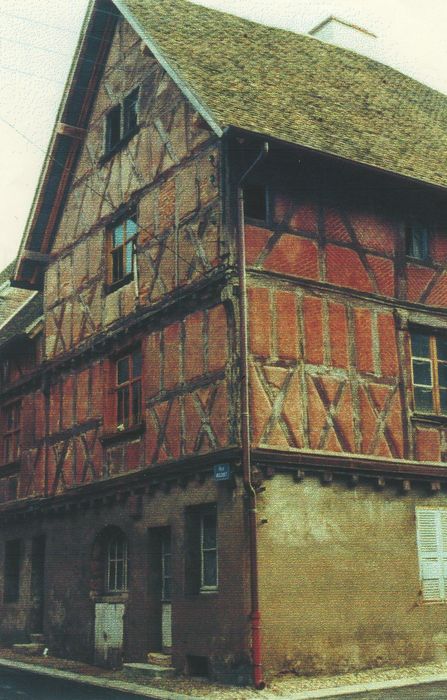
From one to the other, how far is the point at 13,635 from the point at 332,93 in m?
13.0

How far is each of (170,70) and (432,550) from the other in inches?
352

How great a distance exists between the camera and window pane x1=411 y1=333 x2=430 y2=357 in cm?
1513

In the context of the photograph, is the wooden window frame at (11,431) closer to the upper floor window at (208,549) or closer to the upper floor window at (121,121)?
the upper floor window at (121,121)

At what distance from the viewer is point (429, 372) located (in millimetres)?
15180

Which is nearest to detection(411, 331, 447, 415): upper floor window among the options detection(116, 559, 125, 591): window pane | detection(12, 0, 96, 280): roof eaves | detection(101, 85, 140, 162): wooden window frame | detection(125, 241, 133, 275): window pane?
detection(125, 241, 133, 275): window pane

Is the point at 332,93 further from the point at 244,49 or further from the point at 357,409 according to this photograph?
the point at 357,409

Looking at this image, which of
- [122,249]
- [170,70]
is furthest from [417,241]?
[122,249]

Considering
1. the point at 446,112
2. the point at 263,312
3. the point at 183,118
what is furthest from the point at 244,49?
the point at 263,312

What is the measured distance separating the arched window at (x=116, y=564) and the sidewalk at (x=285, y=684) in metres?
1.79

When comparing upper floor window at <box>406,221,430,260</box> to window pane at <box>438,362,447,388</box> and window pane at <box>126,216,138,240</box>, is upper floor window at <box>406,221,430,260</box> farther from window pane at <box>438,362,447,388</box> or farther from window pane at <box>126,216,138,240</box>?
window pane at <box>126,216,138,240</box>

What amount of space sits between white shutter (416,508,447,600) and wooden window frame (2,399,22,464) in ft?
33.1

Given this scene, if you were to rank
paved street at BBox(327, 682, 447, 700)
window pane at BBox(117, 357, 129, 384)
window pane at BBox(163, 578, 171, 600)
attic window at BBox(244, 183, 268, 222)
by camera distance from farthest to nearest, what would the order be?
1. window pane at BBox(117, 357, 129, 384)
2. window pane at BBox(163, 578, 171, 600)
3. attic window at BBox(244, 183, 268, 222)
4. paved street at BBox(327, 682, 447, 700)

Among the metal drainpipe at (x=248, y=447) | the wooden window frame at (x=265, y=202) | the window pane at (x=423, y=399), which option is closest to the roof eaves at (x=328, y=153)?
the metal drainpipe at (x=248, y=447)

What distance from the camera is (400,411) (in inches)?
571
